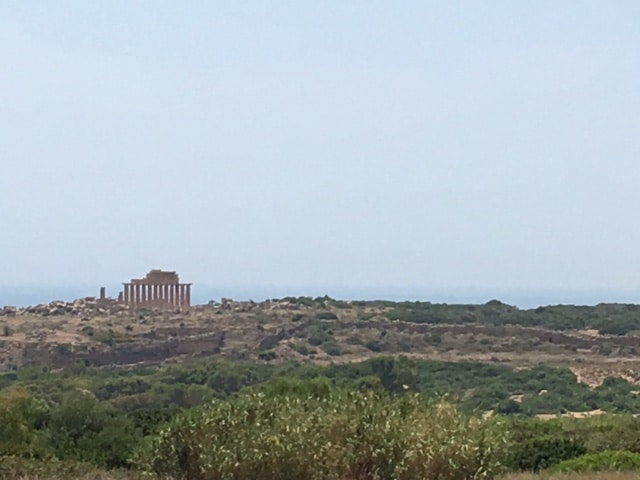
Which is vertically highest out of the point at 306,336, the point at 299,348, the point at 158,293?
the point at 158,293

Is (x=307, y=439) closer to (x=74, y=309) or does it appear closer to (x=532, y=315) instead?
(x=532, y=315)

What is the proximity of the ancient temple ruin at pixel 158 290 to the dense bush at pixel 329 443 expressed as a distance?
61.4 metres

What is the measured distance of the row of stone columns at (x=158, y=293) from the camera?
75312 millimetres

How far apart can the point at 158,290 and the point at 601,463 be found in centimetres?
6342

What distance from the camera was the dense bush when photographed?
11.9 meters

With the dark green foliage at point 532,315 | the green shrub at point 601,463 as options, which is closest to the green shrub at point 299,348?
the dark green foliage at point 532,315

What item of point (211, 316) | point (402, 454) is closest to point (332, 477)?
point (402, 454)

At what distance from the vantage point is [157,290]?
3076 inches

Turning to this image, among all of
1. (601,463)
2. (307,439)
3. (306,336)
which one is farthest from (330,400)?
(306,336)

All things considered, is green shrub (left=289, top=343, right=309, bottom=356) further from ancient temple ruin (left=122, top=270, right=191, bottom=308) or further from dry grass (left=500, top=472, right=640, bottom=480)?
dry grass (left=500, top=472, right=640, bottom=480)

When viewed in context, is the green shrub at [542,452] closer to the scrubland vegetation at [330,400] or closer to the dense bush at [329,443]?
the scrubland vegetation at [330,400]

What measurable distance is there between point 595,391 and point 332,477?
27494 mm

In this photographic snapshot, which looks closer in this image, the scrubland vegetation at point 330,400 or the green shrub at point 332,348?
the scrubland vegetation at point 330,400

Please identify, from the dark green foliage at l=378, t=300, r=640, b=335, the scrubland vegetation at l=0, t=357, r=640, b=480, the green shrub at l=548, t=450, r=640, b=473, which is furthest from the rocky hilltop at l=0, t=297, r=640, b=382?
the green shrub at l=548, t=450, r=640, b=473
